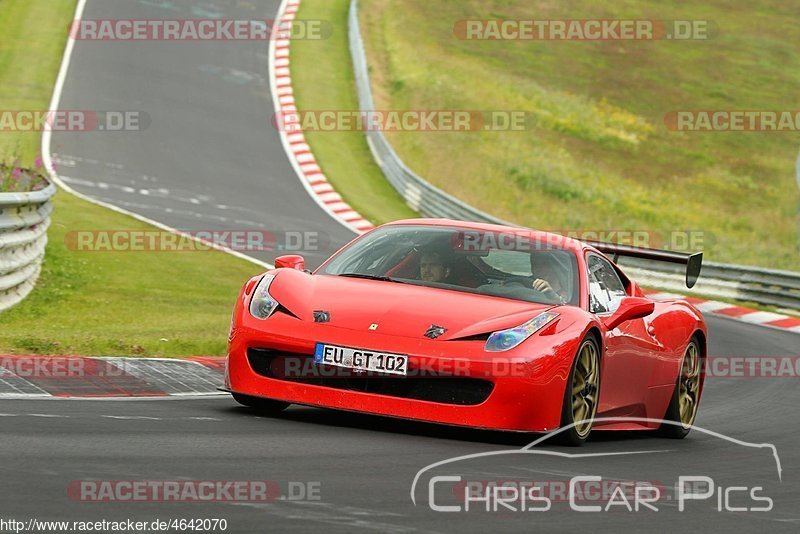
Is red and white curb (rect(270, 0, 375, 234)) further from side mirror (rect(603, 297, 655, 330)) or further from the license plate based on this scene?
the license plate

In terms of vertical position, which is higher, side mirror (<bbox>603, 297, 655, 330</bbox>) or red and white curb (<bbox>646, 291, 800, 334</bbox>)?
side mirror (<bbox>603, 297, 655, 330</bbox>)

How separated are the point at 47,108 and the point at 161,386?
21915mm

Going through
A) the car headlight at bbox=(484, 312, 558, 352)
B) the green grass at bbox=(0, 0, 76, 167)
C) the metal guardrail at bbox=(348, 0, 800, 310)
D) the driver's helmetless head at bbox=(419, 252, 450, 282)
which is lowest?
the metal guardrail at bbox=(348, 0, 800, 310)

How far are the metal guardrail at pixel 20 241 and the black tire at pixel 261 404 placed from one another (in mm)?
5590

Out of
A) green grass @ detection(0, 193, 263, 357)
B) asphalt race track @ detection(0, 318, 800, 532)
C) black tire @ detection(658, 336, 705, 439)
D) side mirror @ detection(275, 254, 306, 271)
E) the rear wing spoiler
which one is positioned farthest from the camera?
green grass @ detection(0, 193, 263, 357)

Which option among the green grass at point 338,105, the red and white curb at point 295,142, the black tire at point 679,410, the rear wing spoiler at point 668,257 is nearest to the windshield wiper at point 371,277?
the rear wing spoiler at point 668,257

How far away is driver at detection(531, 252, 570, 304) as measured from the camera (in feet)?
27.1

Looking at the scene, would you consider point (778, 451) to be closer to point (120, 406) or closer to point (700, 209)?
point (120, 406)

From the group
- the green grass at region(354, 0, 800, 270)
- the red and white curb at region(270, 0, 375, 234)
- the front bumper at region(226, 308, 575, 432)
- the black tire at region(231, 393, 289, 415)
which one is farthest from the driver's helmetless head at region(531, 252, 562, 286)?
the green grass at region(354, 0, 800, 270)

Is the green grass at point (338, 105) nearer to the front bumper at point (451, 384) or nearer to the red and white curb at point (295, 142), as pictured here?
the red and white curb at point (295, 142)

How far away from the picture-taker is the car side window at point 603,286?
8461 millimetres

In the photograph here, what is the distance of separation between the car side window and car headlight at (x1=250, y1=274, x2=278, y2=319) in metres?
1.88

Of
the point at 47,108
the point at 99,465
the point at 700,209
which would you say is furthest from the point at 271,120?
the point at 99,465

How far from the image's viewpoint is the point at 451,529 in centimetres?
495
